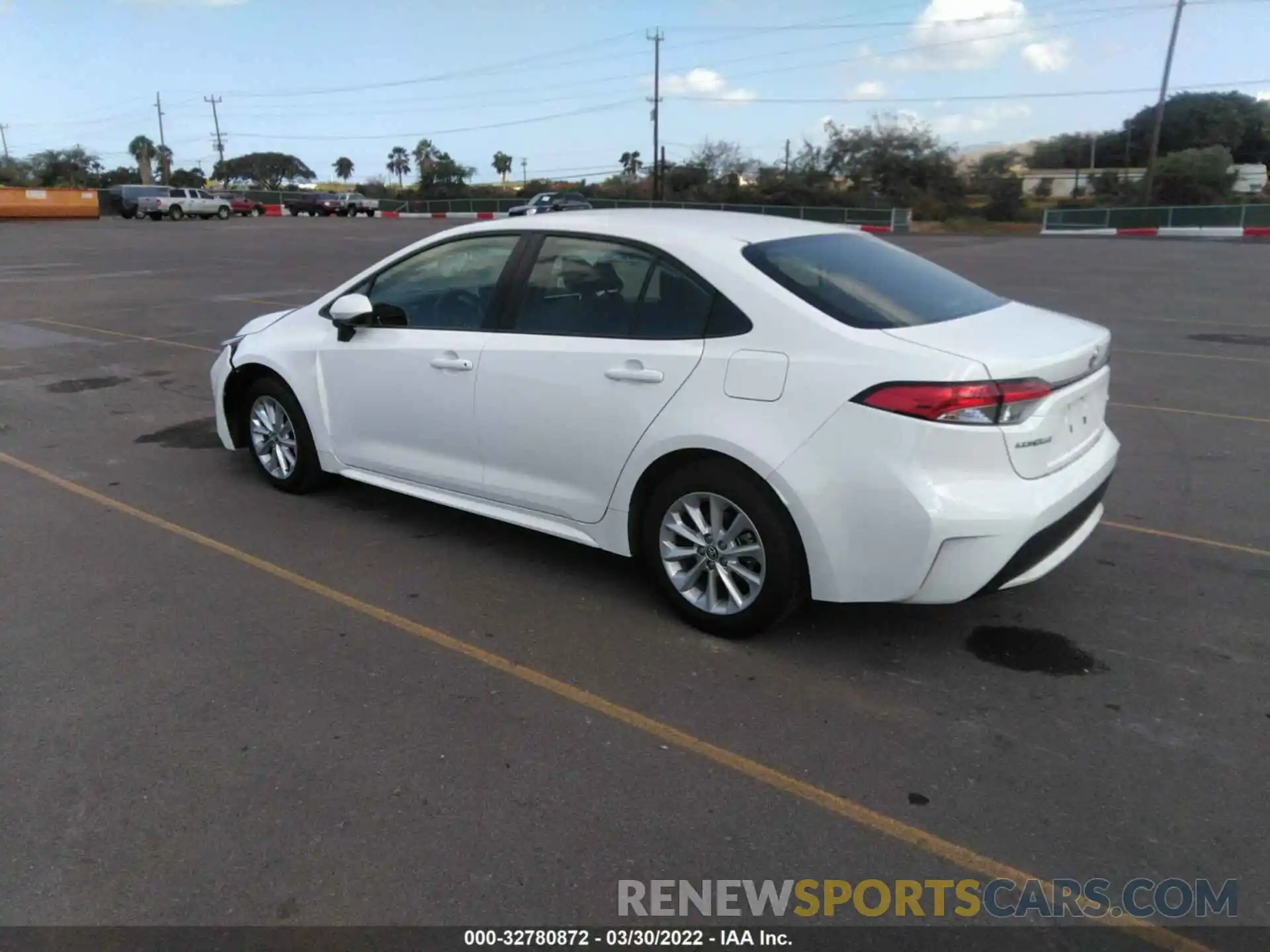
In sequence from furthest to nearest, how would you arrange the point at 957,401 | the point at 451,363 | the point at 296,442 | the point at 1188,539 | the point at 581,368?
the point at 296,442, the point at 1188,539, the point at 451,363, the point at 581,368, the point at 957,401

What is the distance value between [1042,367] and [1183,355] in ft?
28.8

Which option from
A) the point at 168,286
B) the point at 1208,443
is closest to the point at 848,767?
the point at 1208,443

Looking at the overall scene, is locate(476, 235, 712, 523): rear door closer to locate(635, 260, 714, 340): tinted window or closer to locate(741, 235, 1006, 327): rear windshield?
locate(635, 260, 714, 340): tinted window

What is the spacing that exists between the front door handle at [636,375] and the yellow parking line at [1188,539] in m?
2.97

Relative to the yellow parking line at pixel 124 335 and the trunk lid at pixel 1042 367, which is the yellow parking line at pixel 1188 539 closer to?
the trunk lid at pixel 1042 367

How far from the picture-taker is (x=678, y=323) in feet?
13.8

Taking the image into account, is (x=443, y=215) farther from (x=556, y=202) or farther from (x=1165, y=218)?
(x=1165, y=218)

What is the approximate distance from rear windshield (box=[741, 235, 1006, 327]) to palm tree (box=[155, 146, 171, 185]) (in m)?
125

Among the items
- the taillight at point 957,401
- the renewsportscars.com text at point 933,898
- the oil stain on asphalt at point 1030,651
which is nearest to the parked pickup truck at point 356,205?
the oil stain on asphalt at point 1030,651

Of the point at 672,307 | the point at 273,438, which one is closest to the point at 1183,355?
the point at 672,307

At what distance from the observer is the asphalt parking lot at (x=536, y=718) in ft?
9.41

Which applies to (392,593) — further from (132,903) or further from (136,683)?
(132,903)

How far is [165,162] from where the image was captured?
119 m

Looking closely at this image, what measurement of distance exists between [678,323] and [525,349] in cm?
80
